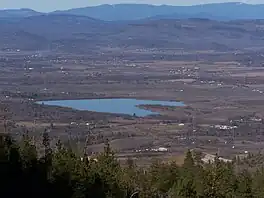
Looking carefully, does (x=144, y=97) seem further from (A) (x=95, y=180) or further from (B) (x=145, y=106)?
(A) (x=95, y=180)

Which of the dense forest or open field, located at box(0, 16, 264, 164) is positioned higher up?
the dense forest

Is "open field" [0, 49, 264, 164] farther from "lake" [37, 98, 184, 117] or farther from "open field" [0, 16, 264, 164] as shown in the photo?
"lake" [37, 98, 184, 117]

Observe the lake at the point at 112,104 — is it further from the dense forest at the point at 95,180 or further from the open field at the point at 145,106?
the dense forest at the point at 95,180

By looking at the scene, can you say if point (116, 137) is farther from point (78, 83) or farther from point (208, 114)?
point (78, 83)

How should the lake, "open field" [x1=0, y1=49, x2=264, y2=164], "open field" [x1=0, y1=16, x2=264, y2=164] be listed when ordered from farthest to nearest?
the lake
"open field" [x1=0, y1=49, x2=264, y2=164]
"open field" [x1=0, y1=16, x2=264, y2=164]

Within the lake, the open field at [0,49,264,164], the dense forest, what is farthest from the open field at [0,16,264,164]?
the dense forest

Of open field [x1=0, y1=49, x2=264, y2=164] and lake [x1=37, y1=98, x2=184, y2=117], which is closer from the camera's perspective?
open field [x1=0, y1=49, x2=264, y2=164]

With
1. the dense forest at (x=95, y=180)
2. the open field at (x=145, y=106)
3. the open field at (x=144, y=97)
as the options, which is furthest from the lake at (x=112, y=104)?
the dense forest at (x=95, y=180)

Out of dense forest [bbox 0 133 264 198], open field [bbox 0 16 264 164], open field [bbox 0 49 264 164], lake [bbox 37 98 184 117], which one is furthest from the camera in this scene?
lake [bbox 37 98 184 117]
